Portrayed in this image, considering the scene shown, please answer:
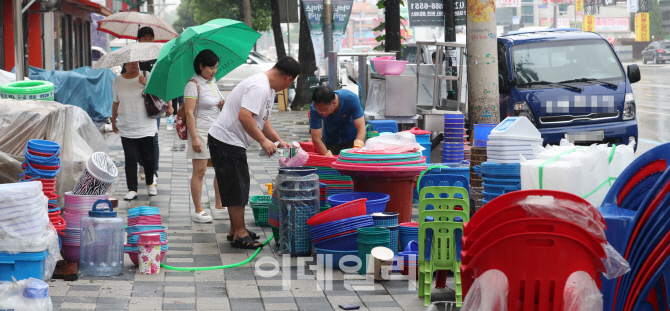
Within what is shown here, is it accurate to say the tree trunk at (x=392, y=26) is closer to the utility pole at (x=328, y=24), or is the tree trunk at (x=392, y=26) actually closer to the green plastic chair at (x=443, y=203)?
the utility pole at (x=328, y=24)

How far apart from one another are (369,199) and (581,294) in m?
2.98

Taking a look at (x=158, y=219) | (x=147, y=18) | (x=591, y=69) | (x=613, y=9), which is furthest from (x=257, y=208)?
(x=613, y=9)

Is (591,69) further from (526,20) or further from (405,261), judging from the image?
(526,20)

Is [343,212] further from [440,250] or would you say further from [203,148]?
[203,148]

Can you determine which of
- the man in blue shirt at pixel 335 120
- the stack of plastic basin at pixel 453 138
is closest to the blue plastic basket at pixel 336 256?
the man in blue shirt at pixel 335 120

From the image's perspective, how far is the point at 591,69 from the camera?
1030cm

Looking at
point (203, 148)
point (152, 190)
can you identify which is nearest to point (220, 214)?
point (203, 148)

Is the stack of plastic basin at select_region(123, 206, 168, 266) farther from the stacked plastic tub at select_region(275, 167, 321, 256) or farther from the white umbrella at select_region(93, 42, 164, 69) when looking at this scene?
the white umbrella at select_region(93, 42, 164, 69)

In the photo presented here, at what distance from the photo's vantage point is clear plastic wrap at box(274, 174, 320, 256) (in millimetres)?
5922

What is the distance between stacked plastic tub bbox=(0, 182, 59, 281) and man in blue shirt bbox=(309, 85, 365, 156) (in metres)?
2.91

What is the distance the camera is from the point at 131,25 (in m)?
14.6

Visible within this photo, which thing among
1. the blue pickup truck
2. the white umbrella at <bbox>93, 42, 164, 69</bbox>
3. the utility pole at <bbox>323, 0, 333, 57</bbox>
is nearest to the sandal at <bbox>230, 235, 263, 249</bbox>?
the white umbrella at <bbox>93, 42, 164, 69</bbox>

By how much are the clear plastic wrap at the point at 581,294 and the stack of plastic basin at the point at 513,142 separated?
2.66 metres

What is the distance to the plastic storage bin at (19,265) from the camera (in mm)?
4348
